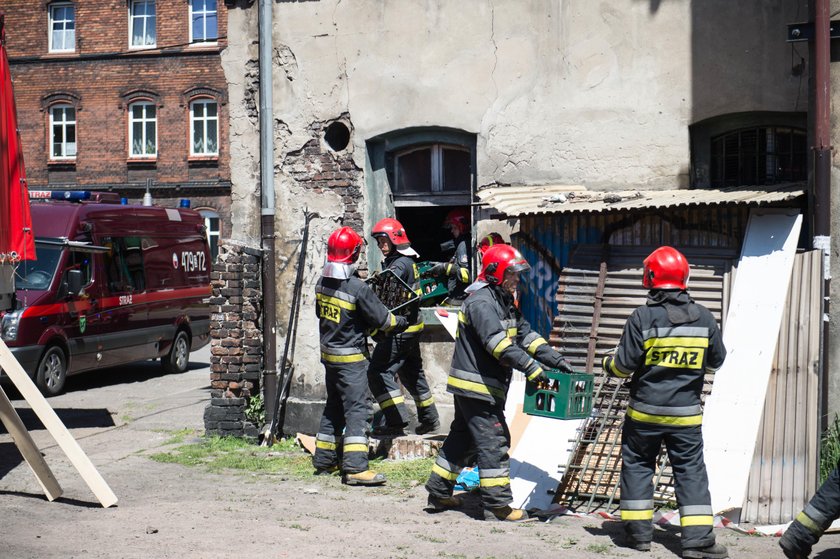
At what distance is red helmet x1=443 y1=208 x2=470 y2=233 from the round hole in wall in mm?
1216

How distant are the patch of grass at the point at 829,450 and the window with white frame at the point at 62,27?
97.0 ft

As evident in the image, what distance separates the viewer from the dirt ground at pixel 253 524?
6.55 meters

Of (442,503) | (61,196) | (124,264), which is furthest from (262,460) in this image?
(61,196)

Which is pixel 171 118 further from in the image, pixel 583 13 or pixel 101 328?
pixel 583 13

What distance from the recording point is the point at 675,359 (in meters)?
6.55

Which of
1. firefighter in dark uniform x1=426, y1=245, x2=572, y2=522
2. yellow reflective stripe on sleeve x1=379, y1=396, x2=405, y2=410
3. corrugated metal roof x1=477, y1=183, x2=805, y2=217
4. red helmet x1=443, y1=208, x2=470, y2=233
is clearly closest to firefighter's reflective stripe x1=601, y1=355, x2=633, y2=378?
firefighter in dark uniform x1=426, y1=245, x2=572, y2=522

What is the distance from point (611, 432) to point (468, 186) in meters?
3.22

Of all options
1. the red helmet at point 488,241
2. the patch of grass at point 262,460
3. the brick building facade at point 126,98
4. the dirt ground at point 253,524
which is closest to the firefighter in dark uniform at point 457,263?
the red helmet at point 488,241

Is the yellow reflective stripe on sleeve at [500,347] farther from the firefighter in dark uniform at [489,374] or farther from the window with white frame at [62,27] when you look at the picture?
the window with white frame at [62,27]

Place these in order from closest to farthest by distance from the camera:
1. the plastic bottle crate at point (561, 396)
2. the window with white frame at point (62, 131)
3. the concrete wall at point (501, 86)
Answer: the plastic bottle crate at point (561, 396) → the concrete wall at point (501, 86) → the window with white frame at point (62, 131)

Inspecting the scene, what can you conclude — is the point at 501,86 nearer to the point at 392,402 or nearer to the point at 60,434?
the point at 392,402

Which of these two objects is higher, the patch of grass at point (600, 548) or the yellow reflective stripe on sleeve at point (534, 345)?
the yellow reflective stripe on sleeve at point (534, 345)

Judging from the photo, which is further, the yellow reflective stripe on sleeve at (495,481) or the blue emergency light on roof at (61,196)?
the blue emergency light on roof at (61,196)

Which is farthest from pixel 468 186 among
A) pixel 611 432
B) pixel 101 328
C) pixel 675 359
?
pixel 101 328
